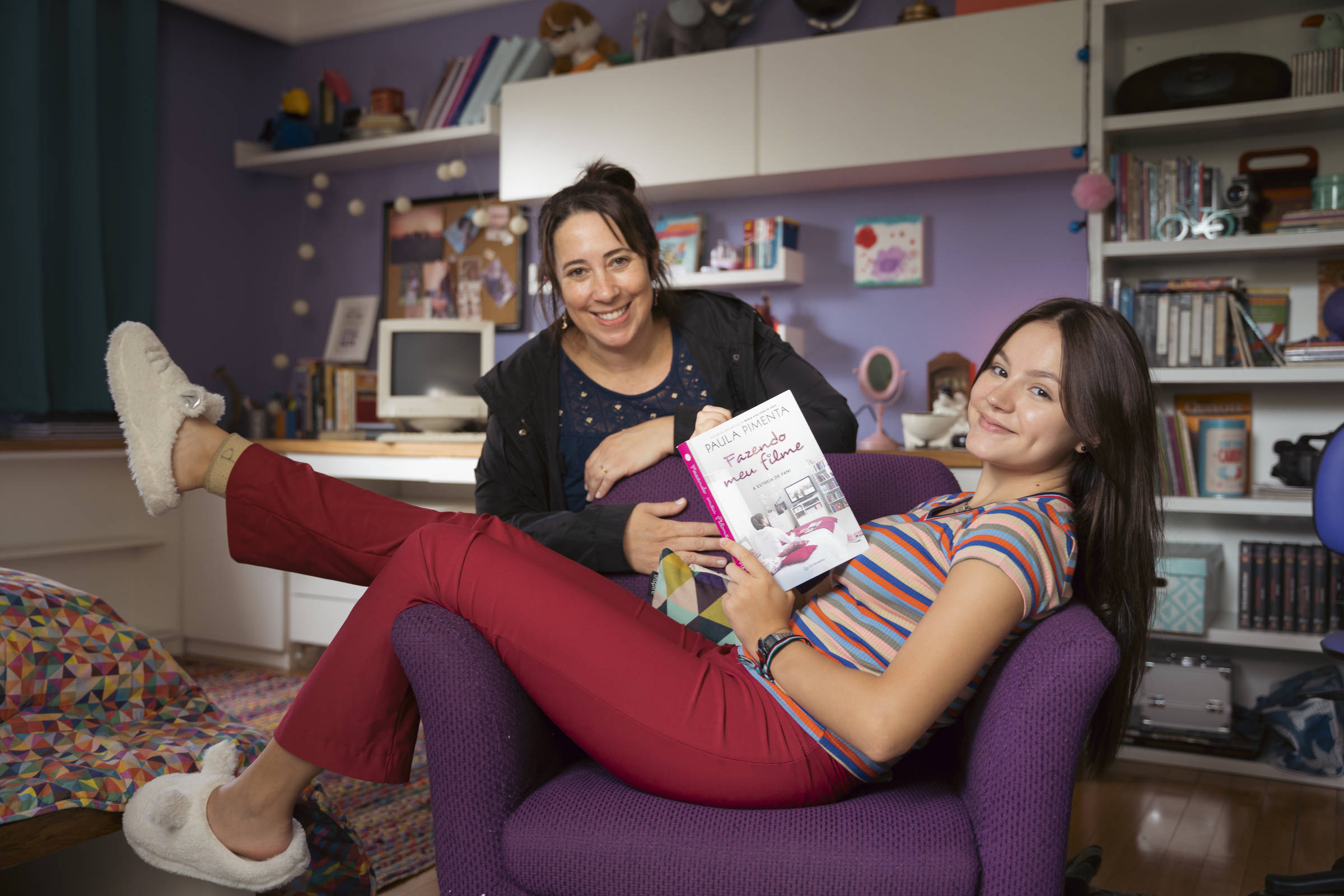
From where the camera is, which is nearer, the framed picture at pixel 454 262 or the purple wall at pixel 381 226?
the purple wall at pixel 381 226

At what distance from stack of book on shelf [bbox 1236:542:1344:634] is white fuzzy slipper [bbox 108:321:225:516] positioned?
2519 millimetres

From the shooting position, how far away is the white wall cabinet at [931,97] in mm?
2658

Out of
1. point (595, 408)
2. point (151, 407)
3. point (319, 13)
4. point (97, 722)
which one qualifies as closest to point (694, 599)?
point (595, 408)

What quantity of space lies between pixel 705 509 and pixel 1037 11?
73.4 inches

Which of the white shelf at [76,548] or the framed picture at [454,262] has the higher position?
the framed picture at [454,262]

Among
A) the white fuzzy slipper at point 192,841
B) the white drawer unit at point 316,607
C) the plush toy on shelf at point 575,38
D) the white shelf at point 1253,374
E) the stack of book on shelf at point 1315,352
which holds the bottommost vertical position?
the white drawer unit at point 316,607

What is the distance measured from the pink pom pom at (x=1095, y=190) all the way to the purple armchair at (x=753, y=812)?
186 cm

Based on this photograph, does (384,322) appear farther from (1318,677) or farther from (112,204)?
(1318,677)

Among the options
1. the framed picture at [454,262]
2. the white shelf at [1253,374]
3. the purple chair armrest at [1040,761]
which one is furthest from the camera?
the framed picture at [454,262]

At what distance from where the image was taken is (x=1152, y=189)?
→ 106 inches

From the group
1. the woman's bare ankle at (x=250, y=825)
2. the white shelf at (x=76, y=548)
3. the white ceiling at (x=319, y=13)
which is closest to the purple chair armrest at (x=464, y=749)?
the woman's bare ankle at (x=250, y=825)

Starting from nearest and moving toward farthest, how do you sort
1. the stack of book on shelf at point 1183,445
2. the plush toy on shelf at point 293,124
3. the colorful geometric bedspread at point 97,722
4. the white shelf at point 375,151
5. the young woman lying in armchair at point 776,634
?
the young woman lying in armchair at point 776,634
the colorful geometric bedspread at point 97,722
the stack of book on shelf at point 1183,445
the white shelf at point 375,151
the plush toy on shelf at point 293,124

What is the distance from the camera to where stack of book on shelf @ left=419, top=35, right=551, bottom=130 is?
3588mm

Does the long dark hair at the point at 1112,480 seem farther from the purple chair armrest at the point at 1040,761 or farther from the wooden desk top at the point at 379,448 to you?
the wooden desk top at the point at 379,448
